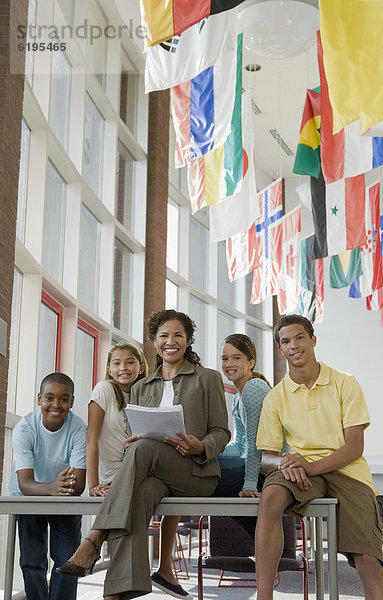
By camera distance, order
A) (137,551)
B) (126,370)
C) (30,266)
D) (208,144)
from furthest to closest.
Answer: (208,144)
(30,266)
(126,370)
(137,551)

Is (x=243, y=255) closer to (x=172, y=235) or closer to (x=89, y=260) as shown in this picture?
(x=172, y=235)

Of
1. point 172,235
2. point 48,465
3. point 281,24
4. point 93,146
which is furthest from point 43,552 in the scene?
point 172,235

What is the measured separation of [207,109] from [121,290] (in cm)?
277

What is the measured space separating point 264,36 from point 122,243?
3.03 metres

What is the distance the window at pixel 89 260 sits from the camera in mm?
7191

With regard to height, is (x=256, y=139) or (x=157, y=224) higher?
(x=256, y=139)

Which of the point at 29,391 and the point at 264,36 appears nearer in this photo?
the point at 29,391

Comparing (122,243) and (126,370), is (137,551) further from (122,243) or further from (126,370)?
(122,243)

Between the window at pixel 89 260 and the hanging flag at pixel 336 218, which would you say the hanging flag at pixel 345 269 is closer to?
the hanging flag at pixel 336 218

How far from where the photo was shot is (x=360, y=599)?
4.98 m

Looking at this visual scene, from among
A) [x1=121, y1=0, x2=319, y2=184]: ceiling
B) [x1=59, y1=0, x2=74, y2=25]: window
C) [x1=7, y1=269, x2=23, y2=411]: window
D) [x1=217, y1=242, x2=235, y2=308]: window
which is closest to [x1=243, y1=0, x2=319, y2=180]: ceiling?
[x1=121, y1=0, x2=319, y2=184]: ceiling

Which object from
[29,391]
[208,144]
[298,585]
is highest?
[208,144]

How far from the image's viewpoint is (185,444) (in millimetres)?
3047

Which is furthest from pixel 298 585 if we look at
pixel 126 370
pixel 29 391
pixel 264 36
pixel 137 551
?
pixel 264 36
